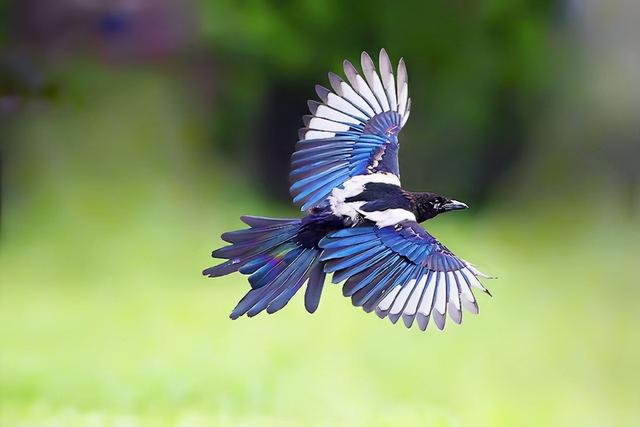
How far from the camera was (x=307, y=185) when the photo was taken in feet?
2.39

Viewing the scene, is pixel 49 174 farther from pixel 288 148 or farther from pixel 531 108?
pixel 531 108

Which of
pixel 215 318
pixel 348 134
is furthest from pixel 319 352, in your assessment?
pixel 348 134

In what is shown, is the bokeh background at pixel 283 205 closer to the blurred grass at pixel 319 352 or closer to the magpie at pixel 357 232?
the blurred grass at pixel 319 352

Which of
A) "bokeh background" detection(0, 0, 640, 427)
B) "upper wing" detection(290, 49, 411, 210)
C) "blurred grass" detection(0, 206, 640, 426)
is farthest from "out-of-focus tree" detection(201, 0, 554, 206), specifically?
"upper wing" detection(290, 49, 411, 210)

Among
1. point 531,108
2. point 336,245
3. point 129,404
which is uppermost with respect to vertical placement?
point 531,108

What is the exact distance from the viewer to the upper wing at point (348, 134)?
728mm

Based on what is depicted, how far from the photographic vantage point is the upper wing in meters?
0.73

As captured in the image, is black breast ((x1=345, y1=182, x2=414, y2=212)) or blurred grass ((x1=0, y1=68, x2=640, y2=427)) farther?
blurred grass ((x1=0, y1=68, x2=640, y2=427))

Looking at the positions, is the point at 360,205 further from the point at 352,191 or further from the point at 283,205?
the point at 283,205

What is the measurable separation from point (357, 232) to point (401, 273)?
0.04 metres

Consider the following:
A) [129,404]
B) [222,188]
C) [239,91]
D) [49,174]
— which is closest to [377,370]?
[129,404]

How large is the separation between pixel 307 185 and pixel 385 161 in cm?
7

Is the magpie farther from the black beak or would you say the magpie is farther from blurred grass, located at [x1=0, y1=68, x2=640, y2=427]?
blurred grass, located at [x1=0, y1=68, x2=640, y2=427]

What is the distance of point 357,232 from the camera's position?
661mm
